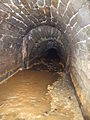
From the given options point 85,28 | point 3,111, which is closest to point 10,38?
point 3,111

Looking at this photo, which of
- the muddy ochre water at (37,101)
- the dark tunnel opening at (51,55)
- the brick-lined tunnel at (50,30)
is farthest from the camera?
the dark tunnel opening at (51,55)

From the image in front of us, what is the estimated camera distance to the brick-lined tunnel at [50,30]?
2510 millimetres

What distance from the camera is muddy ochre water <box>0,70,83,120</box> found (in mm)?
3055

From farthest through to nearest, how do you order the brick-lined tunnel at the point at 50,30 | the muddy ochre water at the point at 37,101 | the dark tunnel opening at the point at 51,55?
the dark tunnel opening at the point at 51,55
the muddy ochre water at the point at 37,101
the brick-lined tunnel at the point at 50,30

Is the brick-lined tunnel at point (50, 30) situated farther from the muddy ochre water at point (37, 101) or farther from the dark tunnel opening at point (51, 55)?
the dark tunnel opening at point (51, 55)

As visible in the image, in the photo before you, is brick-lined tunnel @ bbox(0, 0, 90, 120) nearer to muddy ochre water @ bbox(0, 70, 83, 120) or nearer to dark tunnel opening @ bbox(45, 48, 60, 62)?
muddy ochre water @ bbox(0, 70, 83, 120)

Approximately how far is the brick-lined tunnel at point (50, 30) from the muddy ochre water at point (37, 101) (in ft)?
0.93

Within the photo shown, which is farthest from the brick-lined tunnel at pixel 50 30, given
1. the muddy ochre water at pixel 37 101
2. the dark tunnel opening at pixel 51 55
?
the dark tunnel opening at pixel 51 55

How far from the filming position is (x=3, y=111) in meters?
3.17

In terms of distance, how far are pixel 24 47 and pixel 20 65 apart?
765 mm

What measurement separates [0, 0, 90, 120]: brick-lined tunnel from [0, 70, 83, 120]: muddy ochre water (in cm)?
28

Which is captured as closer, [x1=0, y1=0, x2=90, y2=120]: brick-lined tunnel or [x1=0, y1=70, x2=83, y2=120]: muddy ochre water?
[x1=0, y1=0, x2=90, y2=120]: brick-lined tunnel

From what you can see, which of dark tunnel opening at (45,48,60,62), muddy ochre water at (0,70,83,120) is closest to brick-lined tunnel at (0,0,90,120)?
muddy ochre water at (0,70,83,120)

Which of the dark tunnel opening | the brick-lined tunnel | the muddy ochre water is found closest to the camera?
the brick-lined tunnel
